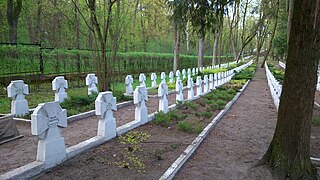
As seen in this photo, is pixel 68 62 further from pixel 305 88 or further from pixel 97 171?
pixel 305 88

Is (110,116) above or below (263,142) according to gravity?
above

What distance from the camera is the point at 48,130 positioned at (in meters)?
4.11

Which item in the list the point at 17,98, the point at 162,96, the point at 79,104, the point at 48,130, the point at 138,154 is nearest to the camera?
the point at 48,130

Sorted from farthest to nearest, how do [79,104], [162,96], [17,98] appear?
[79,104]
[162,96]
[17,98]

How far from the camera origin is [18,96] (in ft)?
24.7

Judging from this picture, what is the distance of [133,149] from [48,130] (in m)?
1.66

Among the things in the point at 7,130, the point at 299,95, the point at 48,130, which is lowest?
the point at 7,130

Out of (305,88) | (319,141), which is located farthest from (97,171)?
(319,141)

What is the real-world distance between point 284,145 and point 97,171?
2988 mm

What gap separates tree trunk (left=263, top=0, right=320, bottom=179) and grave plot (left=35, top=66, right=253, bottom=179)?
1878 millimetres

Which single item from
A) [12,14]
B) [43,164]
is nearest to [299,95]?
[43,164]

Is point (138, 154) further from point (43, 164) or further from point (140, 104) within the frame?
point (140, 104)

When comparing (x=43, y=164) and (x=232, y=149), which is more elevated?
(x=43, y=164)

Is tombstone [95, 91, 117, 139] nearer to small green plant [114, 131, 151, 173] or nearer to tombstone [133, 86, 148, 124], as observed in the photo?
small green plant [114, 131, 151, 173]
